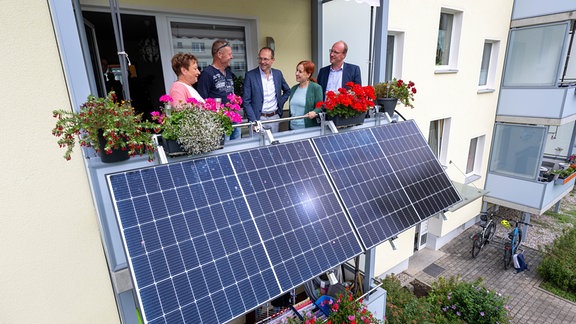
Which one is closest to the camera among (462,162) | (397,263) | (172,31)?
(172,31)

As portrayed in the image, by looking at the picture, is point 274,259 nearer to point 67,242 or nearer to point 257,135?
point 257,135

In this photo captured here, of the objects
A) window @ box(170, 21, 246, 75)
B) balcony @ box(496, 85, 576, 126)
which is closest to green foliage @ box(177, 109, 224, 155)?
window @ box(170, 21, 246, 75)

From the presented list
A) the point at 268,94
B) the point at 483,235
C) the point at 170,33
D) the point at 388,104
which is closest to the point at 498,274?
the point at 483,235

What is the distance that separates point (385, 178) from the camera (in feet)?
13.8

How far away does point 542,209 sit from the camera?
35.8 feet

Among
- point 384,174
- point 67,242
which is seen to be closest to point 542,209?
point 384,174

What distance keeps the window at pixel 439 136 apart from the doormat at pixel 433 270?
150 inches

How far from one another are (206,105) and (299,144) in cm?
134

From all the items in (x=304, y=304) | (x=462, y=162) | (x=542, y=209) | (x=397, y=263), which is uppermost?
(x=462, y=162)

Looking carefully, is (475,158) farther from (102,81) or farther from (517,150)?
(102,81)

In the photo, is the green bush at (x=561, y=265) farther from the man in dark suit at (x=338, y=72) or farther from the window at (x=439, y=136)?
the man in dark suit at (x=338, y=72)

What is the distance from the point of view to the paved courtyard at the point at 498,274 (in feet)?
28.1

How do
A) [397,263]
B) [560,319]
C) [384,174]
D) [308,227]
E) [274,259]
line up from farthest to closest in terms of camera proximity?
[397,263] < [560,319] < [384,174] < [308,227] < [274,259]

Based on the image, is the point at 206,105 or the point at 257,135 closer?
the point at 206,105
